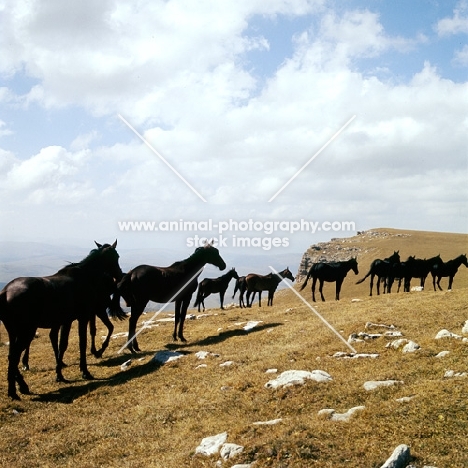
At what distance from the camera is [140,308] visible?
63.3 ft

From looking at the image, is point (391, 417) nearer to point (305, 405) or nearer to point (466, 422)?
point (466, 422)

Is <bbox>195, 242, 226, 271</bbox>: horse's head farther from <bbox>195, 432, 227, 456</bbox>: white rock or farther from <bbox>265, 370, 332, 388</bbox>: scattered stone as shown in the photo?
<bbox>195, 432, 227, 456</bbox>: white rock

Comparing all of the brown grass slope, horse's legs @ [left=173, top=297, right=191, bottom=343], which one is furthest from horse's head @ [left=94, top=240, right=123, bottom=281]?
horse's legs @ [left=173, top=297, right=191, bottom=343]

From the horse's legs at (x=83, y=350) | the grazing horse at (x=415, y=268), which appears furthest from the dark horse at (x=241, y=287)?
the horse's legs at (x=83, y=350)

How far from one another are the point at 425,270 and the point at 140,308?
90.9 feet

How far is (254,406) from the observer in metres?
9.94

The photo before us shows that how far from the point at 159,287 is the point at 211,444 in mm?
12128

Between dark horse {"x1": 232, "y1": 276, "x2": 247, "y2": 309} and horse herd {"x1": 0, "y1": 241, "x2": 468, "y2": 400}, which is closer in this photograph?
horse herd {"x1": 0, "y1": 241, "x2": 468, "y2": 400}

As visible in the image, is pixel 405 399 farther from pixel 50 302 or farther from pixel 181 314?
pixel 181 314

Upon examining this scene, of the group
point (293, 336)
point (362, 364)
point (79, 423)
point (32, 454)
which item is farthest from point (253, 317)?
point (32, 454)

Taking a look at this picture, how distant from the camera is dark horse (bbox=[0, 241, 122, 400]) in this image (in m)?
12.5

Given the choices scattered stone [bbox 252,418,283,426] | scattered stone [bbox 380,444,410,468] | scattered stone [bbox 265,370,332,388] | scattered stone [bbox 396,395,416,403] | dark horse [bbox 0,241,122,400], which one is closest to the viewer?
scattered stone [bbox 380,444,410,468]

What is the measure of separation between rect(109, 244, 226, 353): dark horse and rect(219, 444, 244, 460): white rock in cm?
1159

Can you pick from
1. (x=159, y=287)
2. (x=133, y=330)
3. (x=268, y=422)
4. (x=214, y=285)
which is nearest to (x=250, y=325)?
(x=159, y=287)
